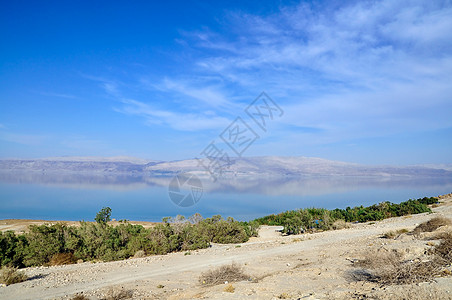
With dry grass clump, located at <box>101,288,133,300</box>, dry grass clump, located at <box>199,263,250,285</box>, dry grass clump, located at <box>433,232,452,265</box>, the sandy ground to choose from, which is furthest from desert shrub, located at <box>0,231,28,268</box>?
dry grass clump, located at <box>433,232,452,265</box>

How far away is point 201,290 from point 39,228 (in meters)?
8.87

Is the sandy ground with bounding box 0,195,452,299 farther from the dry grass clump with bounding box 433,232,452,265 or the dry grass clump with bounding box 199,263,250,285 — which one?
the dry grass clump with bounding box 433,232,452,265

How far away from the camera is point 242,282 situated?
683cm

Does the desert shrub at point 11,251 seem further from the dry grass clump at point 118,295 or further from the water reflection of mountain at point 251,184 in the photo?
the water reflection of mountain at point 251,184

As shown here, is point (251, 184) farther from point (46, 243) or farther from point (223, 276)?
point (223, 276)

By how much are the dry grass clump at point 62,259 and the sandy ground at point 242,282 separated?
1460 mm

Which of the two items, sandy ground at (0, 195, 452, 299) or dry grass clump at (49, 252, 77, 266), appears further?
dry grass clump at (49, 252, 77, 266)

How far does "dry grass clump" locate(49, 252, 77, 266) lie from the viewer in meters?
11.1

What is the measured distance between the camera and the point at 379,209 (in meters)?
23.0

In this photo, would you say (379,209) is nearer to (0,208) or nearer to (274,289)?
(274,289)

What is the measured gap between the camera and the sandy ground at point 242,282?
5.25m

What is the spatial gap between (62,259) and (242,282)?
8.24m

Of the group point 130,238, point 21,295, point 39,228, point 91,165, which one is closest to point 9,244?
point 39,228

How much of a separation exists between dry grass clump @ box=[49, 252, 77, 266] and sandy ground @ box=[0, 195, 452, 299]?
4.79 ft
